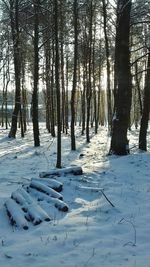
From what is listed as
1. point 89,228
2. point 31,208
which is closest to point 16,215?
point 31,208

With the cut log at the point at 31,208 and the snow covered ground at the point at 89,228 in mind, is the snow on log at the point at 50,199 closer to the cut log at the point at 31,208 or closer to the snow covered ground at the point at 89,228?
the snow covered ground at the point at 89,228

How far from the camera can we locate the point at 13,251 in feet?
18.2

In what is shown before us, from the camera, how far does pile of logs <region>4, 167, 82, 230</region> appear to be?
6629 mm

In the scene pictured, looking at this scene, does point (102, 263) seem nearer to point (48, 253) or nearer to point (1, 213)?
point (48, 253)

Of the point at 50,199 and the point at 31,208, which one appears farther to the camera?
the point at 50,199

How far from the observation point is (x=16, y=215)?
6.66 metres

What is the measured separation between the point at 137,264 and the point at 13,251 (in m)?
1.83

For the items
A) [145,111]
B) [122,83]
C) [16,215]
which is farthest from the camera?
[145,111]

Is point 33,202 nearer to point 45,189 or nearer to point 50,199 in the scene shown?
point 50,199

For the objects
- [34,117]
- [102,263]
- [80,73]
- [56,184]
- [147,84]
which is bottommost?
[102,263]

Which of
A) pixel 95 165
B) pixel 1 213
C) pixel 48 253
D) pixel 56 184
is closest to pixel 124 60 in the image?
pixel 95 165

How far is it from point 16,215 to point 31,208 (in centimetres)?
34

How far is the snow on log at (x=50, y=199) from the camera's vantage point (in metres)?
7.23

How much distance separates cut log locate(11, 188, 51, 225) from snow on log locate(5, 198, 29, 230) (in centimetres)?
12
